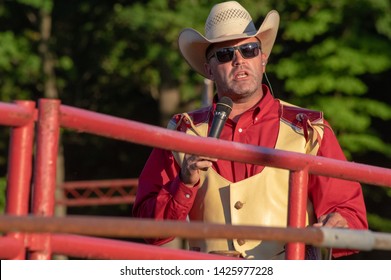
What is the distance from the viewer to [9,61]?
27.0 m

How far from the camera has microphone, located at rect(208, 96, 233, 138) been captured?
15.6ft

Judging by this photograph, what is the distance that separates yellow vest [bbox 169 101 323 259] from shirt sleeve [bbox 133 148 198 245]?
75mm

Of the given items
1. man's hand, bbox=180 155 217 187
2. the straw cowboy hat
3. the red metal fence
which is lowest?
the red metal fence

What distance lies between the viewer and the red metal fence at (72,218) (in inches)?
133

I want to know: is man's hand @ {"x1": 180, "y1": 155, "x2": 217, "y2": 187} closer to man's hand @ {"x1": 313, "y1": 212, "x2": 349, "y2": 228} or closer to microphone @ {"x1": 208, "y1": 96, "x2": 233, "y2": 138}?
microphone @ {"x1": 208, "y1": 96, "x2": 233, "y2": 138}

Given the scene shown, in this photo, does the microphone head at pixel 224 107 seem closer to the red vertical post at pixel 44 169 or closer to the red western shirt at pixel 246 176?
the red western shirt at pixel 246 176

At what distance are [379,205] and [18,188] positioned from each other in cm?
2200

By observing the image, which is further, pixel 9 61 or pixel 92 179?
pixel 92 179

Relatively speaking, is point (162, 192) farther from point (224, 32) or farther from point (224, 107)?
point (224, 32)

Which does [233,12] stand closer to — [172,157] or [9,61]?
[172,157]

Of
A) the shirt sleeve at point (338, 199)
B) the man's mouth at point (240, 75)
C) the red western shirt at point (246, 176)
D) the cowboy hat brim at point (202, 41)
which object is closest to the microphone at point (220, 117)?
the red western shirt at point (246, 176)

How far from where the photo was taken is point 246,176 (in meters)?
5.20

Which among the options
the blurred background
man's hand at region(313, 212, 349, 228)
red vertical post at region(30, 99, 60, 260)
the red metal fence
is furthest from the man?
the blurred background
